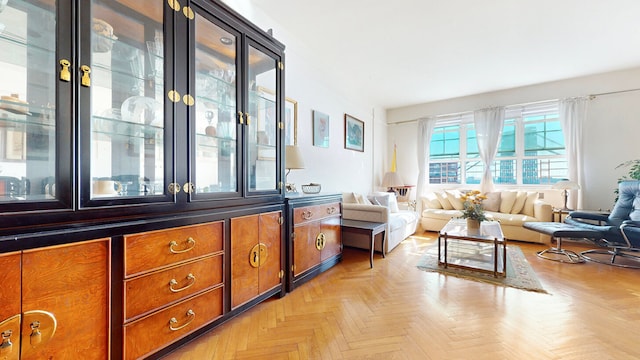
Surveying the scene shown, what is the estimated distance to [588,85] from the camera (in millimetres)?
4219

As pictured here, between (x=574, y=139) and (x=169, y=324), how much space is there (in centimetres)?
620

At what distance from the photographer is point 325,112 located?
3.90 meters

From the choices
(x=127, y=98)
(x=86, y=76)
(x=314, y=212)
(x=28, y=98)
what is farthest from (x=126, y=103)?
(x=314, y=212)

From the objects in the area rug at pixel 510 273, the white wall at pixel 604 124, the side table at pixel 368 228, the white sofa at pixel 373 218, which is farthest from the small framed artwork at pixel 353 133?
the white wall at pixel 604 124

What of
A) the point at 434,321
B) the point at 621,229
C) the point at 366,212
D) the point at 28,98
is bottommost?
the point at 434,321

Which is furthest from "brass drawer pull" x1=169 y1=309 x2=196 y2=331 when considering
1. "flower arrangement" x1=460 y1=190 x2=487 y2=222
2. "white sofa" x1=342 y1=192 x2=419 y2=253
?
"flower arrangement" x1=460 y1=190 x2=487 y2=222

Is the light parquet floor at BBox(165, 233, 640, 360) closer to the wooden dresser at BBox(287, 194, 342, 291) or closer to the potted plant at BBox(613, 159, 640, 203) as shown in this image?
the wooden dresser at BBox(287, 194, 342, 291)

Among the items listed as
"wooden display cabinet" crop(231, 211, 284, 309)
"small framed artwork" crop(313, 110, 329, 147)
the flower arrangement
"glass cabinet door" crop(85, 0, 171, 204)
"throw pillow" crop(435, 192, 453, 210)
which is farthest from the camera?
"throw pillow" crop(435, 192, 453, 210)

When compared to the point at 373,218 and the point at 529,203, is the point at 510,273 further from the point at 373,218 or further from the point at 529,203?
the point at 529,203

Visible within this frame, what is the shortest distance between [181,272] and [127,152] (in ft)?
2.52

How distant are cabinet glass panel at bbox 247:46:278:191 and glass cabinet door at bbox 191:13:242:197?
181 millimetres

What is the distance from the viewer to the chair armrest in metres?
3.37

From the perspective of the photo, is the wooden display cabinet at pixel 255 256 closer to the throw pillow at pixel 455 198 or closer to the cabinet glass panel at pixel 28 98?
the cabinet glass panel at pixel 28 98

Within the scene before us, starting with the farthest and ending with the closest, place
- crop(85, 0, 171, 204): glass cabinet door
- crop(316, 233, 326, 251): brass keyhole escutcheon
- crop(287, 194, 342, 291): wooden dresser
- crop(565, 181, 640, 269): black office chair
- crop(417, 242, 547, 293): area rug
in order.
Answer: crop(565, 181, 640, 269): black office chair
crop(316, 233, 326, 251): brass keyhole escutcheon
crop(417, 242, 547, 293): area rug
crop(287, 194, 342, 291): wooden dresser
crop(85, 0, 171, 204): glass cabinet door
